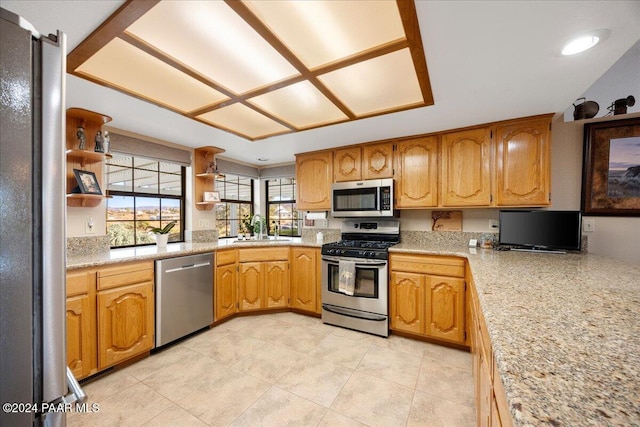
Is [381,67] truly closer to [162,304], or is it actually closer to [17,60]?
[17,60]

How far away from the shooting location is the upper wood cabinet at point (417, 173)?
2.68 meters

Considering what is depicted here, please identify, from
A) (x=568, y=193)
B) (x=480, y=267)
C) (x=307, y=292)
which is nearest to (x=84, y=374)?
(x=307, y=292)

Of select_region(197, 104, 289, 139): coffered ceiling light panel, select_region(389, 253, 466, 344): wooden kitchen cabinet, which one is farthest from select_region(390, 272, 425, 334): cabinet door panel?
select_region(197, 104, 289, 139): coffered ceiling light panel

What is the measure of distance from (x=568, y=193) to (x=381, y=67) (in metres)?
2.14

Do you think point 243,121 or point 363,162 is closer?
point 243,121

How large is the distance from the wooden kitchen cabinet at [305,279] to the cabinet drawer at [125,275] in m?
1.49

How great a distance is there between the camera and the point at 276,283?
3.14 meters

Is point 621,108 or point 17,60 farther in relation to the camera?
point 621,108

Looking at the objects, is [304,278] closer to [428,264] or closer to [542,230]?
[428,264]

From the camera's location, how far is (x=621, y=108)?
2045 mm

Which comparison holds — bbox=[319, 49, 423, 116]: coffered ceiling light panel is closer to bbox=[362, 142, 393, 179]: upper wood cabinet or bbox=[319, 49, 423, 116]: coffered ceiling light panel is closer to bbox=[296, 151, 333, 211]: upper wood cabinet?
bbox=[362, 142, 393, 179]: upper wood cabinet

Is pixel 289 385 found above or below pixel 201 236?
below

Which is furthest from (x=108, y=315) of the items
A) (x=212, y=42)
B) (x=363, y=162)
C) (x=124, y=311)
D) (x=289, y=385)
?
(x=363, y=162)

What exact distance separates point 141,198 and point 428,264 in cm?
309
